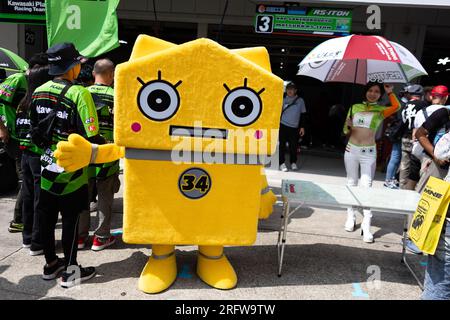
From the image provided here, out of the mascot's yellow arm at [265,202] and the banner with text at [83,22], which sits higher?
the banner with text at [83,22]

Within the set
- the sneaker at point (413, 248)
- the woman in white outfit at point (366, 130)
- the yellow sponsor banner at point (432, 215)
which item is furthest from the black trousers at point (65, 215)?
the sneaker at point (413, 248)

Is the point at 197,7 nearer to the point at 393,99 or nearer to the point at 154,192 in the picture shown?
the point at 393,99

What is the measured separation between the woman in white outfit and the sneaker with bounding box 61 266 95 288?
299 centimetres

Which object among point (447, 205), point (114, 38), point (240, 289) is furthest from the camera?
point (114, 38)

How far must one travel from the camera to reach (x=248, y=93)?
2576 mm

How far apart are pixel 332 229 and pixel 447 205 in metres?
2.24

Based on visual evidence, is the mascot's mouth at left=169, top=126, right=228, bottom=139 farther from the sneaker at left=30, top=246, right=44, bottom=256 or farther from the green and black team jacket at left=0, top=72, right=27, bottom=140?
the green and black team jacket at left=0, top=72, right=27, bottom=140

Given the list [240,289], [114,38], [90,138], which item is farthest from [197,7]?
[240,289]

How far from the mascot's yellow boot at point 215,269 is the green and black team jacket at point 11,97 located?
8.20ft

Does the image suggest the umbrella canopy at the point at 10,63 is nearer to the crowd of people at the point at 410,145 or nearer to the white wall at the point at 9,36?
the crowd of people at the point at 410,145

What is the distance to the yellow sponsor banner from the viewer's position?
7.78ft

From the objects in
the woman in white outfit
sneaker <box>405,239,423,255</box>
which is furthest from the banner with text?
sneaker <box>405,239,423,255</box>

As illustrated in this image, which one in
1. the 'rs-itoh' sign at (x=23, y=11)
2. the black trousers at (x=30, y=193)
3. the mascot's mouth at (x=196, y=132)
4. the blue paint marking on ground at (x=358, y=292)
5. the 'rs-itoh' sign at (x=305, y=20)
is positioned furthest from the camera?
the 'rs-itoh' sign at (x=23, y=11)

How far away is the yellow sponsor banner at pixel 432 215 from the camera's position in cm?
237
